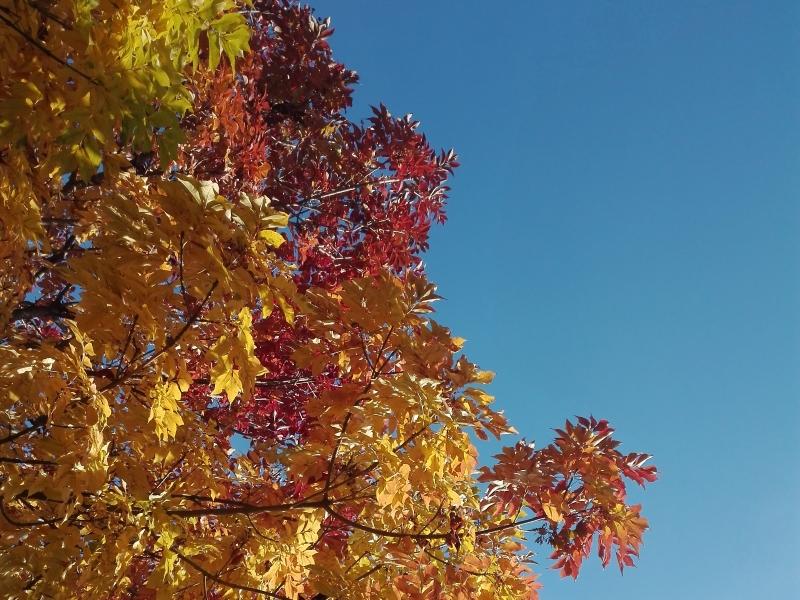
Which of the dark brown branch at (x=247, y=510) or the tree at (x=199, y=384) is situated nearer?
the tree at (x=199, y=384)

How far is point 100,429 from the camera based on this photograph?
223 cm

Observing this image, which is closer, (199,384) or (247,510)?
(247,510)

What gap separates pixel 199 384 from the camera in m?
4.25

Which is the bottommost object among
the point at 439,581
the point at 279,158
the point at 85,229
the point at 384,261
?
the point at 439,581

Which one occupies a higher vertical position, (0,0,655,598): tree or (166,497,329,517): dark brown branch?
(0,0,655,598): tree

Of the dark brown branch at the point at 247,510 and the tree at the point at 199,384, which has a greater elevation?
the tree at the point at 199,384

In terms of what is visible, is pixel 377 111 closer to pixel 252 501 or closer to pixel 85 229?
pixel 85 229

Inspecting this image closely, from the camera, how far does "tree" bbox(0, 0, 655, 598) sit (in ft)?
6.16

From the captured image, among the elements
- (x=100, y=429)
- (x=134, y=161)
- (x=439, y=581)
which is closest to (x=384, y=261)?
(x=134, y=161)

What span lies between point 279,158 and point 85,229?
178 centimetres

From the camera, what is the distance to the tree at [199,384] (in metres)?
1.88

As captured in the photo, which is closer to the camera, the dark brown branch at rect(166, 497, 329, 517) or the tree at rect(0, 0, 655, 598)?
the tree at rect(0, 0, 655, 598)

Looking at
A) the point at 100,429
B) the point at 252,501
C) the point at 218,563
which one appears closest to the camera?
the point at 100,429

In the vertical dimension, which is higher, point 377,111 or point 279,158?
point 377,111
